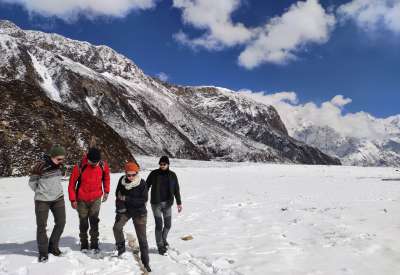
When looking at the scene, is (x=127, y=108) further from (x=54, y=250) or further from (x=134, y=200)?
(x=134, y=200)

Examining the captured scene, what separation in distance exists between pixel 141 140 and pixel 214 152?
4733 centimetres

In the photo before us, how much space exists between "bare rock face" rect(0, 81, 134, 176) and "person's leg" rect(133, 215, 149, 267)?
71.9 ft

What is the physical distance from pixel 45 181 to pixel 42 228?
106cm

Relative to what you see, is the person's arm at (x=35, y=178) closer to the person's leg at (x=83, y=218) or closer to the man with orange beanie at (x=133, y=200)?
the person's leg at (x=83, y=218)

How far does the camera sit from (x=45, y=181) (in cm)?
1057

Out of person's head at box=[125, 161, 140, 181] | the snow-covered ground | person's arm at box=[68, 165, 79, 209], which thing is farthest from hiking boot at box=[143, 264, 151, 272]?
person's arm at box=[68, 165, 79, 209]

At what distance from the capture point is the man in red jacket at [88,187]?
11.1 meters

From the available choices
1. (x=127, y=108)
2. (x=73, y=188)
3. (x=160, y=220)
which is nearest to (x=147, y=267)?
(x=160, y=220)

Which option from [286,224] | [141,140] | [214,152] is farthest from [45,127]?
[214,152]

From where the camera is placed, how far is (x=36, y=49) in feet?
440

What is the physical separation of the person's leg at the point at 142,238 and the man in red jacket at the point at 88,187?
1209 millimetres

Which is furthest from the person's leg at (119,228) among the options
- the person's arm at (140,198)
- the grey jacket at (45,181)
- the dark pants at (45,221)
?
the grey jacket at (45,181)

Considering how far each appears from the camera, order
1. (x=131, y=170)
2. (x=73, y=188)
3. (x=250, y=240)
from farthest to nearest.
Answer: (x=250, y=240)
(x=73, y=188)
(x=131, y=170)

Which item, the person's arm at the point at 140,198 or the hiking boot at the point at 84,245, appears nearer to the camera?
the person's arm at the point at 140,198
